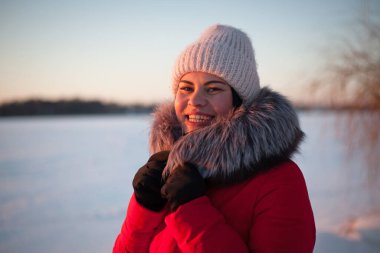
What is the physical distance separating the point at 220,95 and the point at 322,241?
9.92 ft

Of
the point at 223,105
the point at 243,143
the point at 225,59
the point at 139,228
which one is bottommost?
the point at 139,228

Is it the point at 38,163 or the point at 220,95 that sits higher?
the point at 220,95

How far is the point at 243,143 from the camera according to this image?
116cm

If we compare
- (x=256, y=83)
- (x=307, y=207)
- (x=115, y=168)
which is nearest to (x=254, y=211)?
(x=307, y=207)

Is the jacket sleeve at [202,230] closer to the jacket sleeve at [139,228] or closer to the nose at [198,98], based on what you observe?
the jacket sleeve at [139,228]

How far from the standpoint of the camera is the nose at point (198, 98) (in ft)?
4.20

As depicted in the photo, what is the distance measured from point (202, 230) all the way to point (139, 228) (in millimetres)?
403

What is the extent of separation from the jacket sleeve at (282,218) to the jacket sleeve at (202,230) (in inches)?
3.8

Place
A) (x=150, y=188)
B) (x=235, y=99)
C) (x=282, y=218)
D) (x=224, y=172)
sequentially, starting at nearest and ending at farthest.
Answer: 1. (x=282, y=218)
2. (x=224, y=172)
3. (x=150, y=188)
4. (x=235, y=99)

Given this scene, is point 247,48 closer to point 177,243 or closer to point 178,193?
point 178,193

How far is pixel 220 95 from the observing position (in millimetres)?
1317

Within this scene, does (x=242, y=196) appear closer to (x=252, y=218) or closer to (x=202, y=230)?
(x=252, y=218)

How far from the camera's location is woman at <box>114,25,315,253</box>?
1052mm

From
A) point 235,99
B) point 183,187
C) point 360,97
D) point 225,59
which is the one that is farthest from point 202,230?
point 360,97
